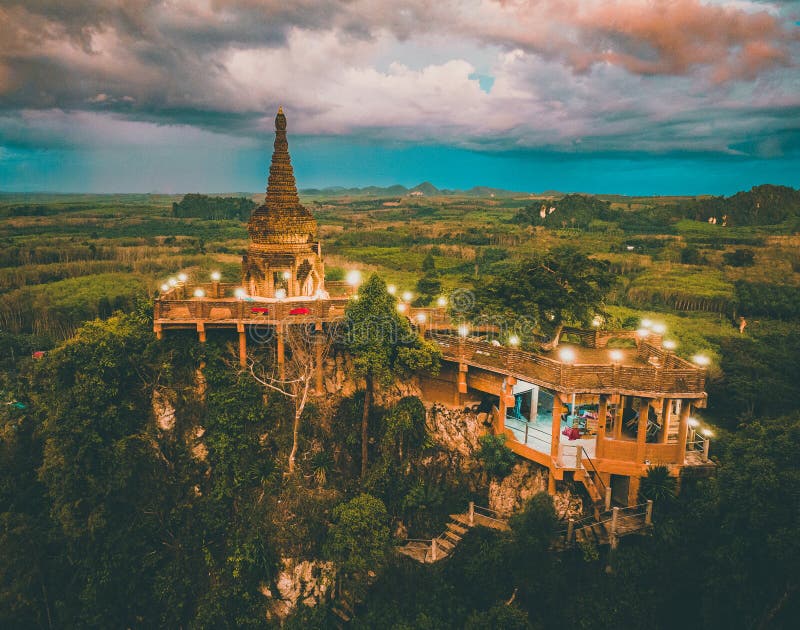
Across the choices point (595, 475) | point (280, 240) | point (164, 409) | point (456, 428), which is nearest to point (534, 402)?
point (456, 428)

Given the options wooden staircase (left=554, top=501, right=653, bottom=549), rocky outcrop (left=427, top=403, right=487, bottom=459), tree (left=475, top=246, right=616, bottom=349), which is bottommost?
wooden staircase (left=554, top=501, right=653, bottom=549)

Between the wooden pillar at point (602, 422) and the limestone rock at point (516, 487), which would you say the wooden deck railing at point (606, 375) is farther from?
the limestone rock at point (516, 487)

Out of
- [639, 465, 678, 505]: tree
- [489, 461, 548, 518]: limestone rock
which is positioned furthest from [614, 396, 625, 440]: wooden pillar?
[489, 461, 548, 518]: limestone rock

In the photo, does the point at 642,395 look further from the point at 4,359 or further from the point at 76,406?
the point at 4,359

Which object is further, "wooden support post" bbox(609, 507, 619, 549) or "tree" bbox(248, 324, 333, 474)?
"tree" bbox(248, 324, 333, 474)

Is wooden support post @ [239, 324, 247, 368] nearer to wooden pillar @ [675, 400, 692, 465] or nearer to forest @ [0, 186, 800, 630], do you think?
forest @ [0, 186, 800, 630]

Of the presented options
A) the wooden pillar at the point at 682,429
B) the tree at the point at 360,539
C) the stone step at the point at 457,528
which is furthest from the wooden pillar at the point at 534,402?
the tree at the point at 360,539

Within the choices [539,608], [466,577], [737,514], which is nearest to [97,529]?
Answer: [466,577]
